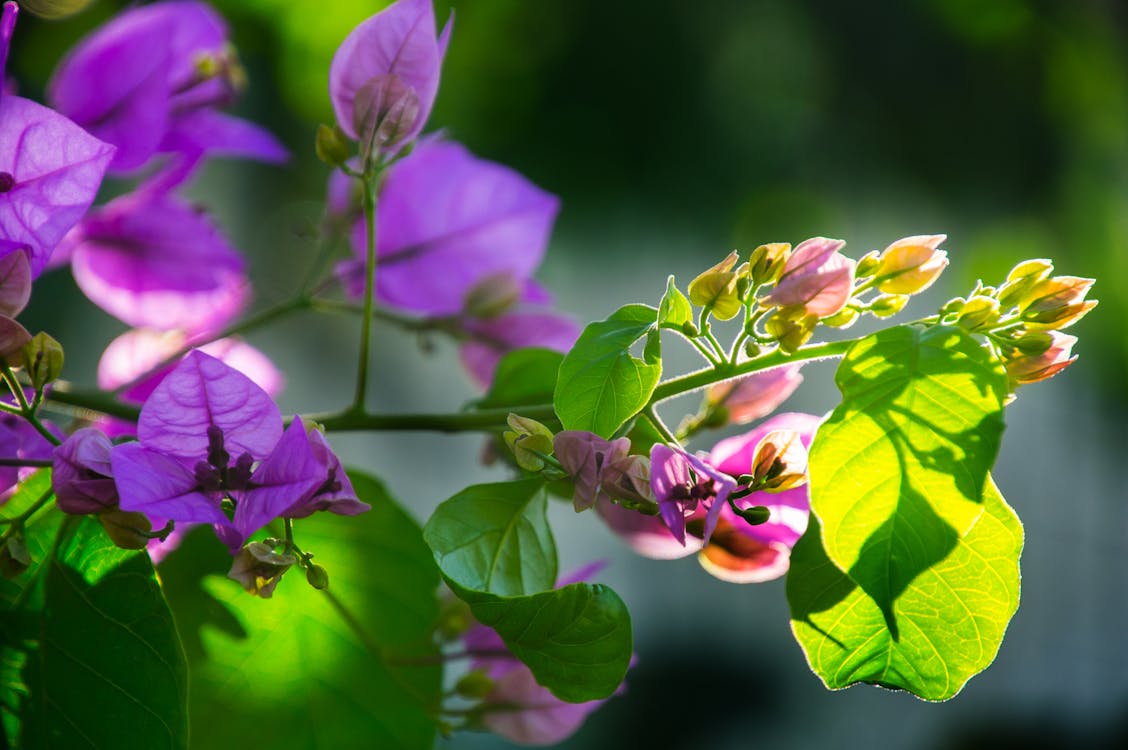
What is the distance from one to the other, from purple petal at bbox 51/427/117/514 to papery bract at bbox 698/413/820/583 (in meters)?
0.10

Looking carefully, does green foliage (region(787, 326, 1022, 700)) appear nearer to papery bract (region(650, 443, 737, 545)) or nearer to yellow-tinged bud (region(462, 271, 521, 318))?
papery bract (region(650, 443, 737, 545))

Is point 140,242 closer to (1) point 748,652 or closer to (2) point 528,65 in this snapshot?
(2) point 528,65

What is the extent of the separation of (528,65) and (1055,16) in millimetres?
1129

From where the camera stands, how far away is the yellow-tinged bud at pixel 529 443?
17cm

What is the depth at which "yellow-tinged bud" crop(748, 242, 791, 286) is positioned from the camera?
0.17 meters

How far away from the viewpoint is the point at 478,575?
0.56ft

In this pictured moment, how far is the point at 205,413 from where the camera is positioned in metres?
0.17

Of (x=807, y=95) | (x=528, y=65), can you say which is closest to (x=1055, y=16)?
(x=807, y=95)

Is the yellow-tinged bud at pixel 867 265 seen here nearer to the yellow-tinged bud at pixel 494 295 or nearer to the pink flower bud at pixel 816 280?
the pink flower bud at pixel 816 280

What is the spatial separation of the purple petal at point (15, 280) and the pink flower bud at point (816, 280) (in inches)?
4.5

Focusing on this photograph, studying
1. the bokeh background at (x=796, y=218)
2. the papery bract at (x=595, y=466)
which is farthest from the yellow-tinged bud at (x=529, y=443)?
the bokeh background at (x=796, y=218)

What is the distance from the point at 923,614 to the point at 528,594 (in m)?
0.06


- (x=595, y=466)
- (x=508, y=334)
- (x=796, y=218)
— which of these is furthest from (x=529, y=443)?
(x=796, y=218)

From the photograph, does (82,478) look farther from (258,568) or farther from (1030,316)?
(1030,316)
